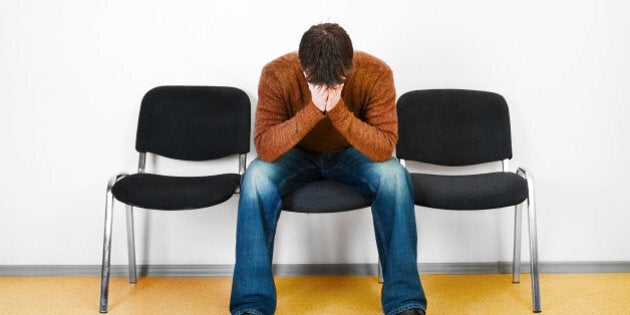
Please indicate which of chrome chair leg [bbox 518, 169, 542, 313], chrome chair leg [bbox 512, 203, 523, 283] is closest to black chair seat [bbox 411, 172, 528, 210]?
chrome chair leg [bbox 518, 169, 542, 313]

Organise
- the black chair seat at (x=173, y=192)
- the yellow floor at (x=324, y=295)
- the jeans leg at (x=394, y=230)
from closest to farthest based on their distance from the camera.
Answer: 1. the jeans leg at (x=394, y=230)
2. the black chair seat at (x=173, y=192)
3. the yellow floor at (x=324, y=295)

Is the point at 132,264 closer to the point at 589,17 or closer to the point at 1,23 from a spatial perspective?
the point at 1,23

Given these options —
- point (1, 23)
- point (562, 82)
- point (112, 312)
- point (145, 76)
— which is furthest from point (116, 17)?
point (562, 82)

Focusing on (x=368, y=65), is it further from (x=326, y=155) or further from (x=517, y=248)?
(x=517, y=248)

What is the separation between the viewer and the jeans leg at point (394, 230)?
7.04 ft

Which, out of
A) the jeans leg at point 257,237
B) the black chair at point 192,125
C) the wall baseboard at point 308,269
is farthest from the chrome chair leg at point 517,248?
the black chair at point 192,125

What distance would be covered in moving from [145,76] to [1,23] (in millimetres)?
656

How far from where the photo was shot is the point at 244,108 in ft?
9.03

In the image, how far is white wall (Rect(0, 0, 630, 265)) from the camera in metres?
2.82

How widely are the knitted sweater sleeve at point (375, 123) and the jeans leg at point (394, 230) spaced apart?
0.07 m

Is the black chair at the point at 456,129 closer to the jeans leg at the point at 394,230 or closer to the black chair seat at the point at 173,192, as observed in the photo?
the jeans leg at the point at 394,230

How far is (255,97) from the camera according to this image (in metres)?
2.87

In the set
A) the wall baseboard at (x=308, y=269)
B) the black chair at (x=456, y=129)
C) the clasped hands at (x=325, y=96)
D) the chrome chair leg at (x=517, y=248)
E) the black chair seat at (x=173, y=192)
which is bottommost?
the wall baseboard at (x=308, y=269)

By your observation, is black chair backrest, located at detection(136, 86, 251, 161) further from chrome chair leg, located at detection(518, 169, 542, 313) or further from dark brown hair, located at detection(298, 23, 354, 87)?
chrome chair leg, located at detection(518, 169, 542, 313)
